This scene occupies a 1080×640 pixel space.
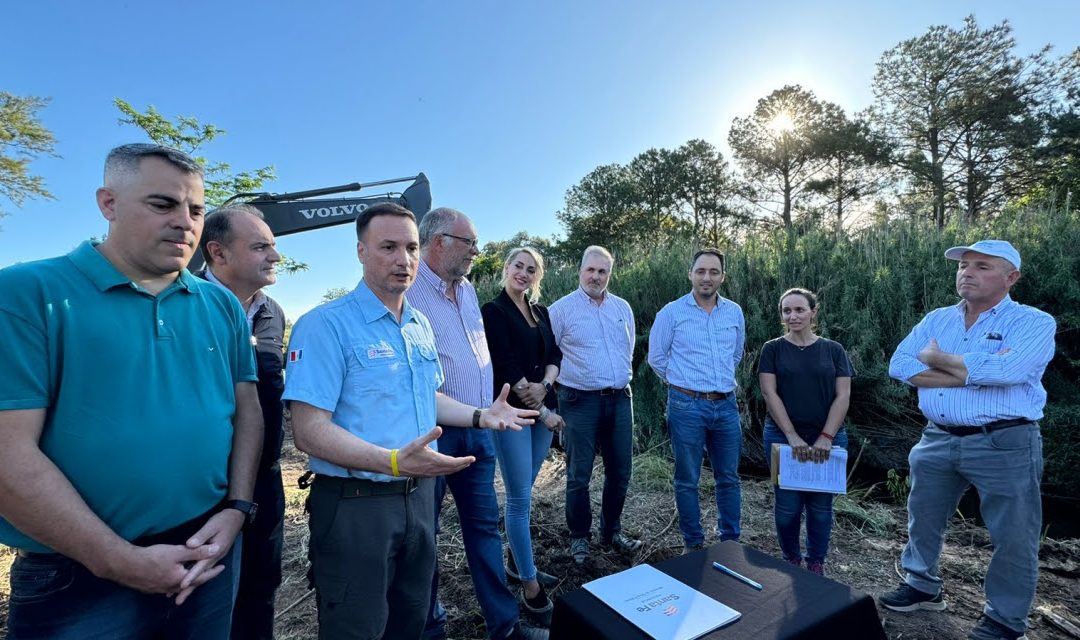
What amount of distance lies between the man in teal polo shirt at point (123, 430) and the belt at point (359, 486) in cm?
23

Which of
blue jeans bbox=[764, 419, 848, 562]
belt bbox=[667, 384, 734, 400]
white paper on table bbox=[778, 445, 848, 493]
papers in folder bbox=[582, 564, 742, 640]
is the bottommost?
blue jeans bbox=[764, 419, 848, 562]

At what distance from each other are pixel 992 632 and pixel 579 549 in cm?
221

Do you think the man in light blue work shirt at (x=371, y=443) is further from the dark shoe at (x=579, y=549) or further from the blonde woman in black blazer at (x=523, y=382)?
the dark shoe at (x=579, y=549)

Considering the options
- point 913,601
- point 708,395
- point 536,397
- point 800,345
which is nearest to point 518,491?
point 536,397

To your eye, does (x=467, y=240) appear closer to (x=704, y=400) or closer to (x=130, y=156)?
(x=130, y=156)

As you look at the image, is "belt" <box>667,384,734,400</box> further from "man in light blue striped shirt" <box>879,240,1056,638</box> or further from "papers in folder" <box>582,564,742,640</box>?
"papers in folder" <box>582,564,742,640</box>

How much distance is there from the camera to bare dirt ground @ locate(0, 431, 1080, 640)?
270 centimetres

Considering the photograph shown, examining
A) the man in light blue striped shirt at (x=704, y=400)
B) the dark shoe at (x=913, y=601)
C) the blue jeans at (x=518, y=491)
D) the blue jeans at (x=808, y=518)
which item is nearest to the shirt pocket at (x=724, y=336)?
the man in light blue striped shirt at (x=704, y=400)

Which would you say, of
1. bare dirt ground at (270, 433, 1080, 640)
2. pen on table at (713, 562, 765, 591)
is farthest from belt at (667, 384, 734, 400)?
pen on table at (713, 562, 765, 591)

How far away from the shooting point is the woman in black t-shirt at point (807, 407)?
9.86 feet

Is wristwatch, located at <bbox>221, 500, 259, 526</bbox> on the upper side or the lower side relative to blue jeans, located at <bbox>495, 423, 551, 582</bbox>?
upper

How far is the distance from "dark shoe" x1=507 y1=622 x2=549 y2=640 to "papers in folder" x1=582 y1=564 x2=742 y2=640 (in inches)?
44.3

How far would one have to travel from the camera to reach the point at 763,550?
3564mm

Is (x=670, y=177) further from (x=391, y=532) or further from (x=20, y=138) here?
(x=391, y=532)
